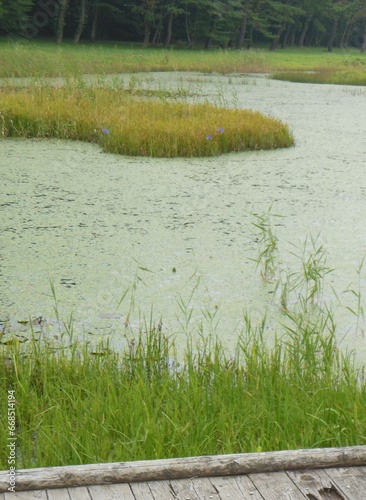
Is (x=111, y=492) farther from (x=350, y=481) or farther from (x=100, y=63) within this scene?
(x=100, y=63)

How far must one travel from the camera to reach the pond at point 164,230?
285 cm

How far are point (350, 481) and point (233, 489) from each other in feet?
0.69

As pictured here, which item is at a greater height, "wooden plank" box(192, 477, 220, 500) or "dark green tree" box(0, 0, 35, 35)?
"wooden plank" box(192, 477, 220, 500)

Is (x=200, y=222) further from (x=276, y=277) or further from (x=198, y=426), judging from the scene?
(x=198, y=426)

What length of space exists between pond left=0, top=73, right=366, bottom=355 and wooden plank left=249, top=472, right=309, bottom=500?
0.98 metres

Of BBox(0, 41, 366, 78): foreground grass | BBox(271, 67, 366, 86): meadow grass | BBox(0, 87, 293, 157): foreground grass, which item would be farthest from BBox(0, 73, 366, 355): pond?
BBox(271, 67, 366, 86): meadow grass

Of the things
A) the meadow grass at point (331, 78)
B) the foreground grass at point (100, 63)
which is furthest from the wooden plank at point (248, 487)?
the meadow grass at point (331, 78)

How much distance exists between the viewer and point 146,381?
2.00 m

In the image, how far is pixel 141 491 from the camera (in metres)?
1.32

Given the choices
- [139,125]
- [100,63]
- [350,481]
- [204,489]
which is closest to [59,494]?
[204,489]

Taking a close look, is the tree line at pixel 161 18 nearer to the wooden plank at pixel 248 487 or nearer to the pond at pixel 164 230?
the pond at pixel 164 230

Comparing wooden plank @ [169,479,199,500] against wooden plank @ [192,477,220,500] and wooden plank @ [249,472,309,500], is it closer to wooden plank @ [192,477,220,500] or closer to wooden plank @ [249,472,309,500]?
wooden plank @ [192,477,220,500]

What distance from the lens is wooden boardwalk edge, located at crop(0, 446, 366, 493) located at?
1.32 m

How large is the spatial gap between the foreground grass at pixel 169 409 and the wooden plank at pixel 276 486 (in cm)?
17
